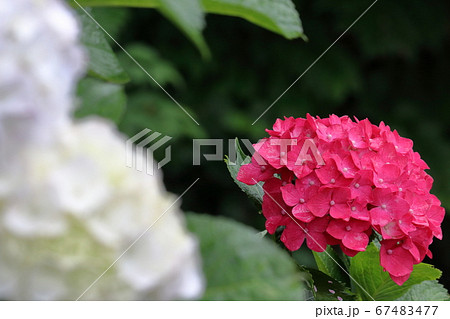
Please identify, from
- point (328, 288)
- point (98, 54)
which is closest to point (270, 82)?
point (328, 288)

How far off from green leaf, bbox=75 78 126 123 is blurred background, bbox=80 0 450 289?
4.38 ft

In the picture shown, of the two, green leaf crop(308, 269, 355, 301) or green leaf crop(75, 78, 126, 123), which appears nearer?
green leaf crop(75, 78, 126, 123)

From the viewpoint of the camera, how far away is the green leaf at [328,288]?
25.4 inches

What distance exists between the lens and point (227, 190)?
201 centimetres

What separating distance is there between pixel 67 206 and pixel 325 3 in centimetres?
171

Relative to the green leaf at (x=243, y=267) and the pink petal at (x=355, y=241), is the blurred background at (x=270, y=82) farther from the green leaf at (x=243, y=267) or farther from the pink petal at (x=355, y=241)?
the green leaf at (x=243, y=267)

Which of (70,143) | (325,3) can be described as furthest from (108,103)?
(325,3)

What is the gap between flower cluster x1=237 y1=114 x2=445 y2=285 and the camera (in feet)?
2.09

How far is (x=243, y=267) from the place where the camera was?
310 millimetres

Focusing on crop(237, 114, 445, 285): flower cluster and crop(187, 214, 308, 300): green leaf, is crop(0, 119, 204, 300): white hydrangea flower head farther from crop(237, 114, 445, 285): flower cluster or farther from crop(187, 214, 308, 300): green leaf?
crop(237, 114, 445, 285): flower cluster

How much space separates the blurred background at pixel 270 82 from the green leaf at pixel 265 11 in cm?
141

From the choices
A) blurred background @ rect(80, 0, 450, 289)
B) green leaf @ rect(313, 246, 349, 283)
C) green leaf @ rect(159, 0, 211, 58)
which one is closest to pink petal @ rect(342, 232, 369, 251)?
green leaf @ rect(313, 246, 349, 283)

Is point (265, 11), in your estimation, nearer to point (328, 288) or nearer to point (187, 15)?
point (187, 15)

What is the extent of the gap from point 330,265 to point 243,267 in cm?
47
